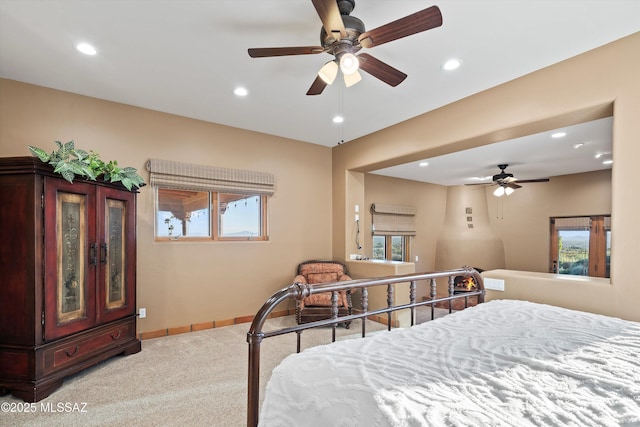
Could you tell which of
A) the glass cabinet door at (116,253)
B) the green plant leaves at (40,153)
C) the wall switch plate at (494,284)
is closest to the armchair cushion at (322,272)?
the wall switch plate at (494,284)

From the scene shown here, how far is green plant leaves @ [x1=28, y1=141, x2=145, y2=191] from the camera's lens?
8.53ft

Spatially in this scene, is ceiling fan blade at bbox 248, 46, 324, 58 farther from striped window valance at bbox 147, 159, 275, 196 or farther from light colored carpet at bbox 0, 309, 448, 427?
light colored carpet at bbox 0, 309, 448, 427

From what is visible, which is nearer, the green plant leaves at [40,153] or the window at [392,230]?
the green plant leaves at [40,153]

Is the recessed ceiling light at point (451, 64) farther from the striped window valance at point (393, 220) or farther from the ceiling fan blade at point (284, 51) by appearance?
the striped window valance at point (393, 220)

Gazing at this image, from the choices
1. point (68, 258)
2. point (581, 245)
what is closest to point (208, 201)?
point (68, 258)

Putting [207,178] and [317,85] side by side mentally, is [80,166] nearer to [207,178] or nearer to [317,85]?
[207,178]

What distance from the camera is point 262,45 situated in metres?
2.59

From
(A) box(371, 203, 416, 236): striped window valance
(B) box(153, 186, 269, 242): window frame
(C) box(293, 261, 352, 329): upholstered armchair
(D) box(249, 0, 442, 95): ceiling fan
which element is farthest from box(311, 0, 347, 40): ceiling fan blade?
(A) box(371, 203, 416, 236): striped window valance

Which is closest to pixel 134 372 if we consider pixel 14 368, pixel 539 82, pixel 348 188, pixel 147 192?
pixel 14 368

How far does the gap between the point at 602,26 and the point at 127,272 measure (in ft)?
15.6

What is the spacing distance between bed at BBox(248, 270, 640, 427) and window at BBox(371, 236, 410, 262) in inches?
211

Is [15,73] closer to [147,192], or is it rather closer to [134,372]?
[147,192]

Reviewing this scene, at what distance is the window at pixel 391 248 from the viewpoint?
22.9ft

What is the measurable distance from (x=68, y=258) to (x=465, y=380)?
328 centimetres
